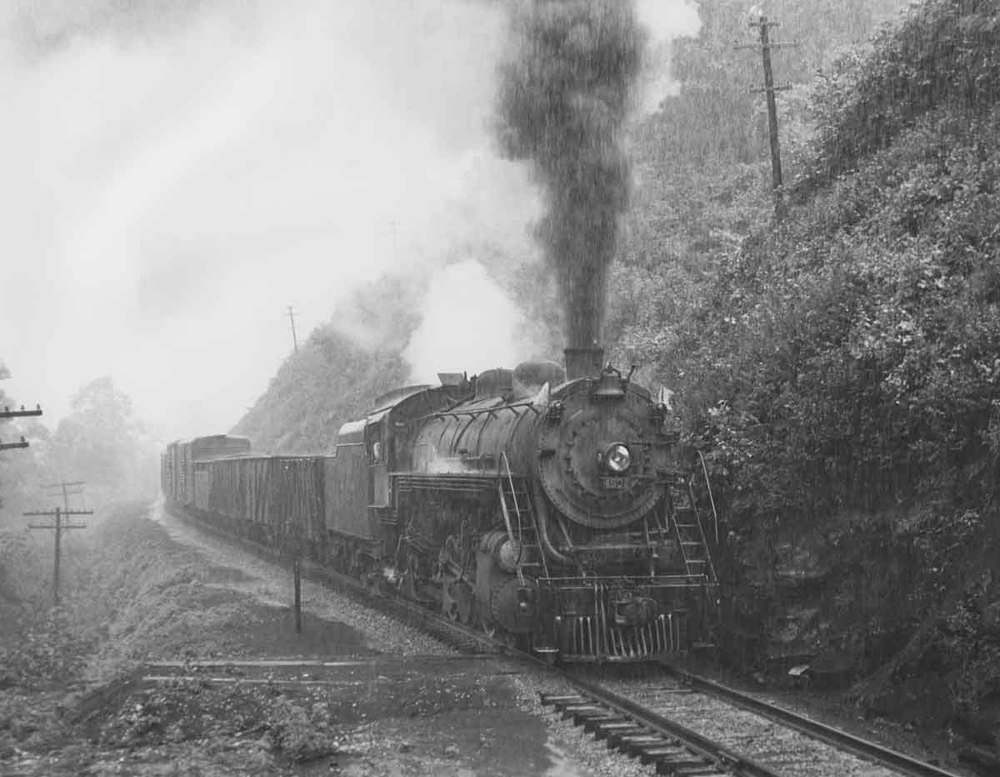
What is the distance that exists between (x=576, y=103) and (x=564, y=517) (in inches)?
212

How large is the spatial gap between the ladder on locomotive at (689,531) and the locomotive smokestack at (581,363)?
150 cm

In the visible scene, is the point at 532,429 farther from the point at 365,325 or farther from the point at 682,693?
the point at 365,325

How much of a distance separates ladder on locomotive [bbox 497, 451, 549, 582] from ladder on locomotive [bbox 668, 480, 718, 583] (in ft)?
5.02

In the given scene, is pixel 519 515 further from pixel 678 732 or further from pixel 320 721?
pixel 678 732

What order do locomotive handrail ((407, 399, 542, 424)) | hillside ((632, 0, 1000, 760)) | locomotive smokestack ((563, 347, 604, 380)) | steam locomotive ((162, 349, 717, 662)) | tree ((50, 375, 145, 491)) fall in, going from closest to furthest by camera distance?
hillside ((632, 0, 1000, 760)) → steam locomotive ((162, 349, 717, 662)) → locomotive handrail ((407, 399, 542, 424)) → locomotive smokestack ((563, 347, 604, 380)) → tree ((50, 375, 145, 491))

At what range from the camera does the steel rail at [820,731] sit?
22.3ft

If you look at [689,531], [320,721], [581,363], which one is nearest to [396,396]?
[581,363]

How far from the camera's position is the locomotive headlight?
10.5 metres

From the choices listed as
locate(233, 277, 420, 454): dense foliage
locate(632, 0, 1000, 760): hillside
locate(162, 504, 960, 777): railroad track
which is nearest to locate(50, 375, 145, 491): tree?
locate(233, 277, 420, 454): dense foliage

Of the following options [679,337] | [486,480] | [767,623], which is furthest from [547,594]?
[679,337]

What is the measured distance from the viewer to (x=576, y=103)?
12828mm

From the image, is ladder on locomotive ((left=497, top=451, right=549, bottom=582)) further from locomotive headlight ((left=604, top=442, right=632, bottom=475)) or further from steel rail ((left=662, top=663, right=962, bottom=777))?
steel rail ((left=662, top=663, right=962, bottom=777))

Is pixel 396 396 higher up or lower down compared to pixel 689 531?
higher up

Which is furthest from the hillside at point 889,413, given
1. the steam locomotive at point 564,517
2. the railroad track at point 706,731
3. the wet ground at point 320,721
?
the wet ground at point 320,721
